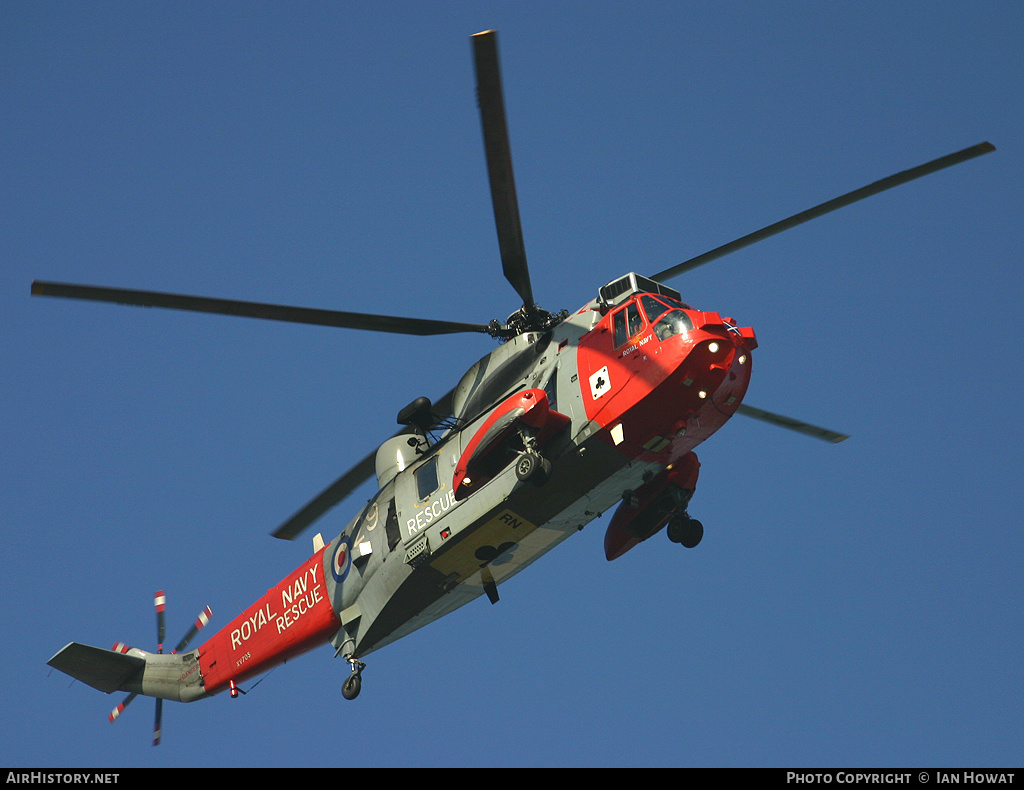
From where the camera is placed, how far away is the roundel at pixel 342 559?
71.8 ft

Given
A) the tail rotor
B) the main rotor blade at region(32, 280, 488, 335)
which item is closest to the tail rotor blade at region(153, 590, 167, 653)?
the tail rotor

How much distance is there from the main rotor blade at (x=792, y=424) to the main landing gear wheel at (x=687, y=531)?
224 cm

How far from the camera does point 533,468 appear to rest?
704 inches

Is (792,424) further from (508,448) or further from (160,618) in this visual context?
(160,618)

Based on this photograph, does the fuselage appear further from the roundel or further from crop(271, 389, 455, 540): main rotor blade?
crop(271, 389, 455, 540): main rotor blade

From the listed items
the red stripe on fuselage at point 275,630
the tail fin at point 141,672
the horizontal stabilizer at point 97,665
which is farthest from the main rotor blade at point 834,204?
the horizontal stabilizer at point 97,665

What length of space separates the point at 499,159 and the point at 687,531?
791 centimetres

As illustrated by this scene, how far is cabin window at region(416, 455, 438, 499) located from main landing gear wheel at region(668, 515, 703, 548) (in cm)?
447

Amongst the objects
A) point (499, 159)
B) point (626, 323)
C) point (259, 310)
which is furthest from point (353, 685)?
point (499, 159)

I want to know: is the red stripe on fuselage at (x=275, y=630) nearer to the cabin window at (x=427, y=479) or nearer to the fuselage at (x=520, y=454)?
the fuselage at (x=520, y=454)

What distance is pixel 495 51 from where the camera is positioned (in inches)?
577
